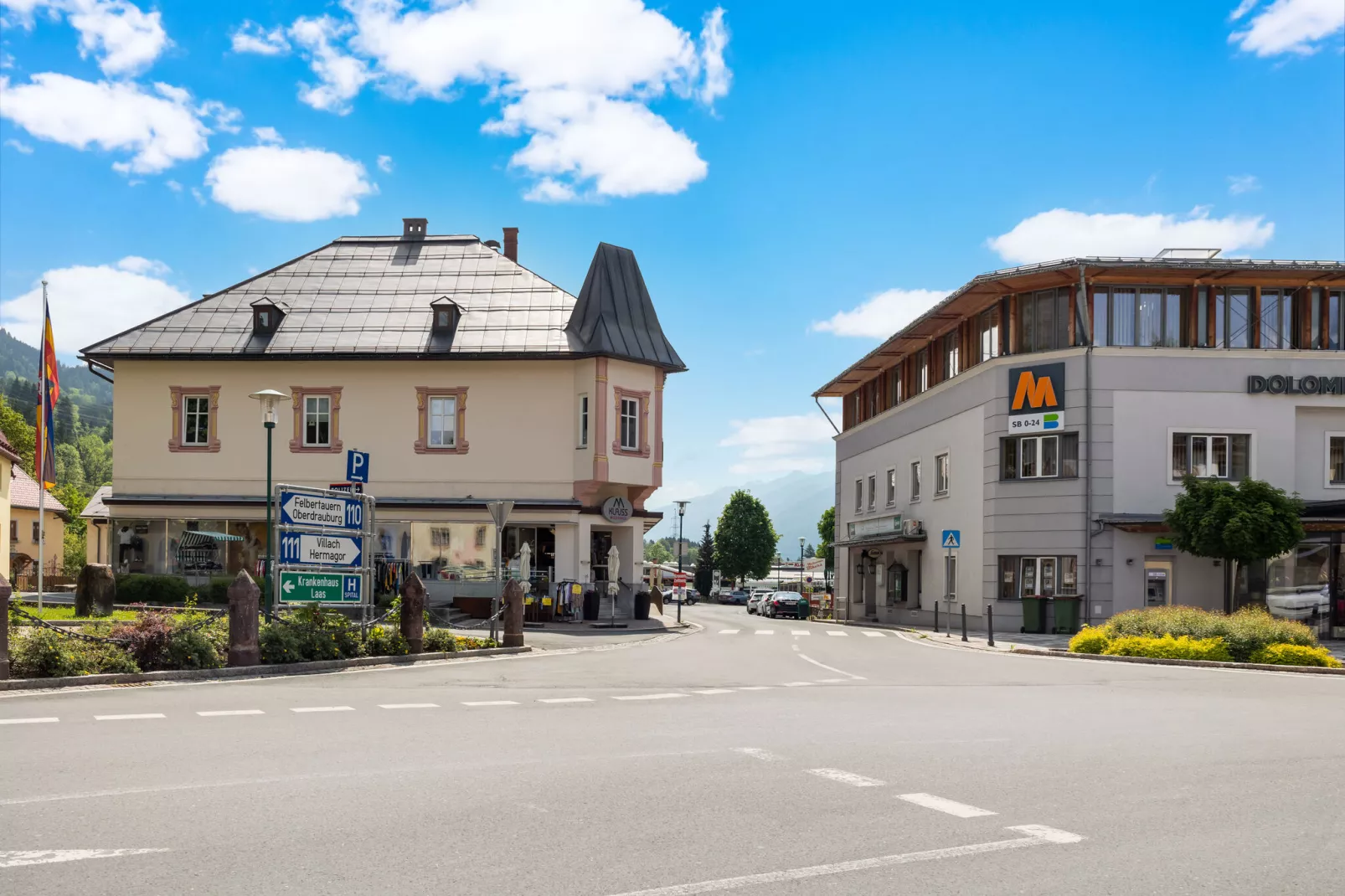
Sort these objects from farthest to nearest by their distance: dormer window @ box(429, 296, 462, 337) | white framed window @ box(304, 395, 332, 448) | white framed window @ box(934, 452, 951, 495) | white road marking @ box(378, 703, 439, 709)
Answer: white framed window @ box(934, 452, 951, 495)
dormer window @ box(429, 296, 462, 337)
white framed window @ box(304, 395, 332, 448)
white road marking @ box(378, 703, 439, 709)

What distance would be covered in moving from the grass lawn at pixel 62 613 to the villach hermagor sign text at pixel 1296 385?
30.1 metres

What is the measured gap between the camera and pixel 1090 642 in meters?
26.3

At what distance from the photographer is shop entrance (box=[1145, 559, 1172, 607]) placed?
35.1 meters

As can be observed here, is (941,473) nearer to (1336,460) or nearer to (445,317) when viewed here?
(1336,460)

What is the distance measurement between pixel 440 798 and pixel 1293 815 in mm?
5322

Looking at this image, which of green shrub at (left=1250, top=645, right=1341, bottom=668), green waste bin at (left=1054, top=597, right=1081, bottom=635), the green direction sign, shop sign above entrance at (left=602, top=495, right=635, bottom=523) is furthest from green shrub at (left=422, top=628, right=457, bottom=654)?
green waste bin at (left=1054, top=597, right=1081, bottom=635)

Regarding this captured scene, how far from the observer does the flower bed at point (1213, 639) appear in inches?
911

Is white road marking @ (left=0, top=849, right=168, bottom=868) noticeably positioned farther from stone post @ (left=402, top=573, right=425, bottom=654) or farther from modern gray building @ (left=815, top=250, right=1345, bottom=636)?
modern gray building @ (left=815, top=250, right=1345, bottom=636)

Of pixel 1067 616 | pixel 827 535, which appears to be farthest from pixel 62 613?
pixel 827 535

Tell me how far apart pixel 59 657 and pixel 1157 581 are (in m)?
29.1

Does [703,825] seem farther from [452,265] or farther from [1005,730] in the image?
[452,265]

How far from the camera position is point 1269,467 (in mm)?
35531

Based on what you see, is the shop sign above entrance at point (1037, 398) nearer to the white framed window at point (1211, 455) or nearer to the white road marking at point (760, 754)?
the white framed window at point (1211, 455)

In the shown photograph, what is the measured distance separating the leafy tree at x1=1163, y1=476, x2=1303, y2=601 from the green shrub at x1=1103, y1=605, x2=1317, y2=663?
4462 millimetres
